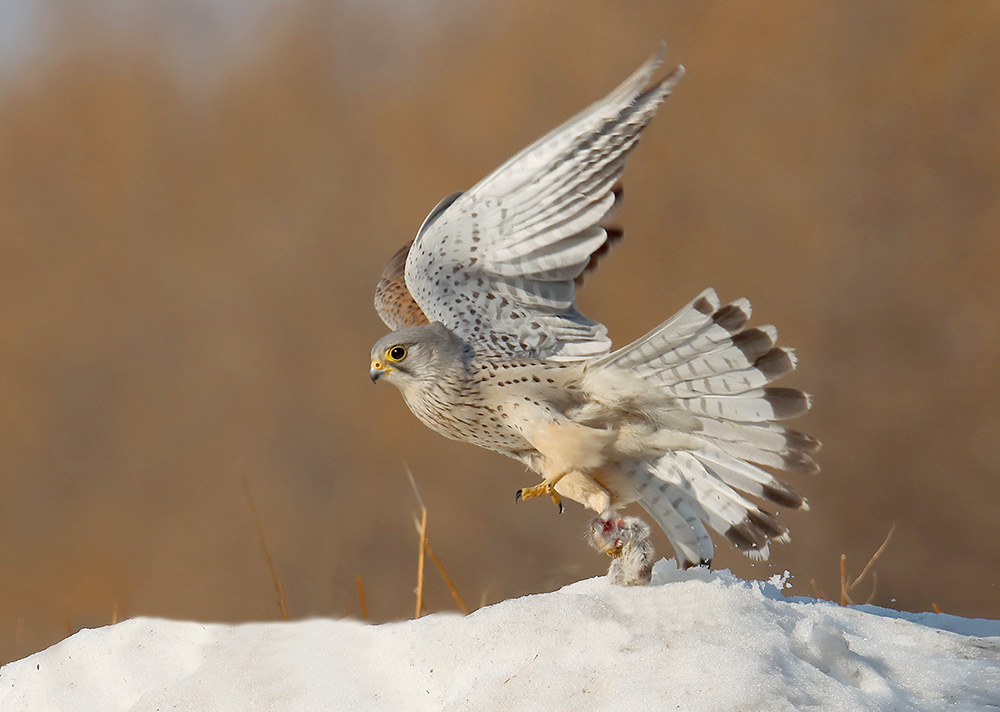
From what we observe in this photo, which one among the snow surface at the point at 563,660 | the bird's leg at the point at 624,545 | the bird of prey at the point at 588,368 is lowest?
the snow surface at the point at 563,660

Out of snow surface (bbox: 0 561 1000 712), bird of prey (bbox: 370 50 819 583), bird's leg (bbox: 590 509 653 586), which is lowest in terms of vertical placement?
snow surface (bbox: 0 561 1000 712)

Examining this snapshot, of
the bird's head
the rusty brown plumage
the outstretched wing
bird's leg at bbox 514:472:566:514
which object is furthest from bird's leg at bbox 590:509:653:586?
the rusty brown plumage

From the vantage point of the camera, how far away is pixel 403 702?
74.5 inches

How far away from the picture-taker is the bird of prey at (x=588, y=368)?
243cm

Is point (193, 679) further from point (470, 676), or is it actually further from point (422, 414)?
point (422, 414)

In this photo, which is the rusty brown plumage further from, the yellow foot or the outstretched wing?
the yellow foot

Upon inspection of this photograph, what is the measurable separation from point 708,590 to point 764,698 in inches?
17.4

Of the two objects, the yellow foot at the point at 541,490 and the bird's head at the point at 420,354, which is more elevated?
the bird's head at the point at 420,354

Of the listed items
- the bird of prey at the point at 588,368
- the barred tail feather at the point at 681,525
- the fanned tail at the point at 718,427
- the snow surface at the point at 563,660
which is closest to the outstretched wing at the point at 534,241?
the bird of prey at the point at 588,368

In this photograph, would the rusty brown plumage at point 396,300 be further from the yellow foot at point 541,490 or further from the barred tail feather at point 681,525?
the barred tail feather at point 681,525

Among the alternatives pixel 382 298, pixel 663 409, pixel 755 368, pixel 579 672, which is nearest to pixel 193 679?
pixel 579 672

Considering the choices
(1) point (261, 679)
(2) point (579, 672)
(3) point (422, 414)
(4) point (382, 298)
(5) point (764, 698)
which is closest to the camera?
(5) point (764, 698)

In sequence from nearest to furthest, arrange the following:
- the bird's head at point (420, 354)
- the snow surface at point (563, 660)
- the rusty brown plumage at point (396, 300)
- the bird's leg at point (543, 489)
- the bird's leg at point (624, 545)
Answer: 1. the snow surface at point (563, 660)
2. the bird's leg at point (624, 545)
3. the bird's leg at point (543, 489)
4. the bird's head at point (420, 354)
5. the rusty brown plumage at point (396, 300)

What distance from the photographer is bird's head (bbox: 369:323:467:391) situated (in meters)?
2.89
